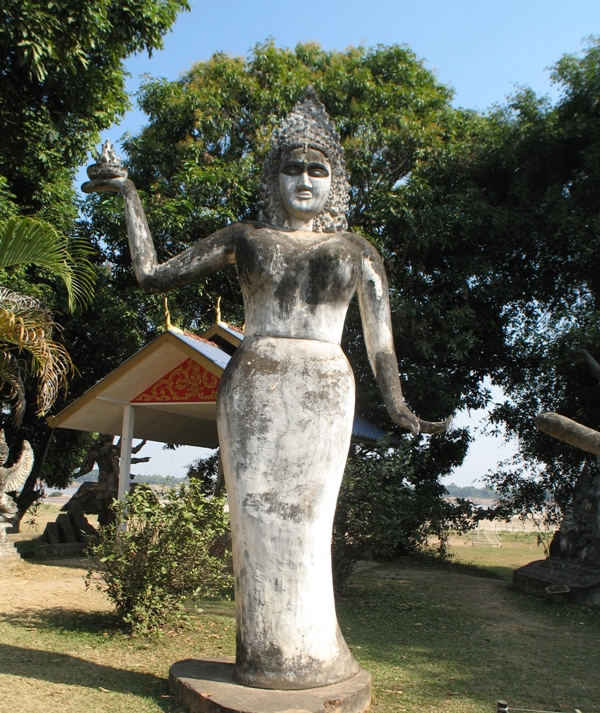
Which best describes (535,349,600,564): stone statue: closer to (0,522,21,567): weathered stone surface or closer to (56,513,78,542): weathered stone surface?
(0,522,21,567): weathered stone surface

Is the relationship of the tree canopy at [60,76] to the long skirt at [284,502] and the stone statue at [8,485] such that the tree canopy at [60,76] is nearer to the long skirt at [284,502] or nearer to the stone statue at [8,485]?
the stone statue at [8,485]

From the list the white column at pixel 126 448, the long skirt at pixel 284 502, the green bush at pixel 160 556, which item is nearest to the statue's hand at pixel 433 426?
the long skirt at pixel 284 502

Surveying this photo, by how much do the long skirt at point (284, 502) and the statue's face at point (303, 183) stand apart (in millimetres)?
863

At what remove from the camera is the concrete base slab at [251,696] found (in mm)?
3535

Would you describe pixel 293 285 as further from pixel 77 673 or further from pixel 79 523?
pixel 79 523

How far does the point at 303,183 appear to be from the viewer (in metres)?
4.39

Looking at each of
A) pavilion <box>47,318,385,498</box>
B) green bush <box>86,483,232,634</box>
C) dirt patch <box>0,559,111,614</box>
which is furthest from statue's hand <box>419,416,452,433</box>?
pavilion <box>47,318,385,498</box>

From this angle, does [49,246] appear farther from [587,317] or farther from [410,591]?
[587,317]

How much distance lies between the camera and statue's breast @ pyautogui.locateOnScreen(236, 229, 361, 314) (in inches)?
163

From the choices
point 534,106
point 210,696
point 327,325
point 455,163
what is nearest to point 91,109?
point 455,163

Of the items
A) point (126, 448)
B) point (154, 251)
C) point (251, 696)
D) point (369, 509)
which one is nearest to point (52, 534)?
point (126, 448)

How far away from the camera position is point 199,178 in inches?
522

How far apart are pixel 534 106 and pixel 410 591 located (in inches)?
342

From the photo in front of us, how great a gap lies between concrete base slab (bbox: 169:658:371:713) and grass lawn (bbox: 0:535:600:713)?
237 millimetres
